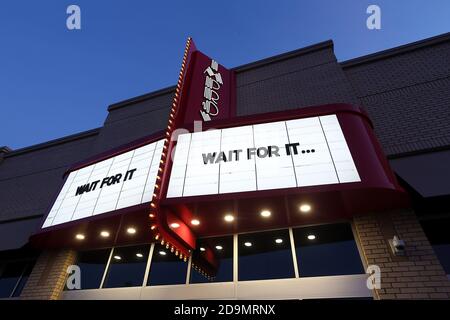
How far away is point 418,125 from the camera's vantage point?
6938mm

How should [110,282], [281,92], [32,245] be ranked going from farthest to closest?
[281,92] < [32,245] < [110,282]

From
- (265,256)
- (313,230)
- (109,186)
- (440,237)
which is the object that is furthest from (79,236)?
(440,237)

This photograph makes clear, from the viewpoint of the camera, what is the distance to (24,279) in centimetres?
883

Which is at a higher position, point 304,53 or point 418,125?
point 304,53

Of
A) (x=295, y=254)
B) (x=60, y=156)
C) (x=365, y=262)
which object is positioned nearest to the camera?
(x=365, y=262)

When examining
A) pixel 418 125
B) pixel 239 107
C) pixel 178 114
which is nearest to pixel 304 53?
pixel 239 107

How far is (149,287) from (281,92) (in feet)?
24.5

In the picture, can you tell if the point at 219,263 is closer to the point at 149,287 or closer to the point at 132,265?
the point at 149,287

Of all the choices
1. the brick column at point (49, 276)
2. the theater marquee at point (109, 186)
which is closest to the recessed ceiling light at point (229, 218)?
the theater marquee at point (109, 186)

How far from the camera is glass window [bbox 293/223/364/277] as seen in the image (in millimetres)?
5625

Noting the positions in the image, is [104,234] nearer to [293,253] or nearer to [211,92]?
[293,253]

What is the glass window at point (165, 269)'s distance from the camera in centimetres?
660

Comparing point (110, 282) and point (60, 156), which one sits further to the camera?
point (60, 156)
